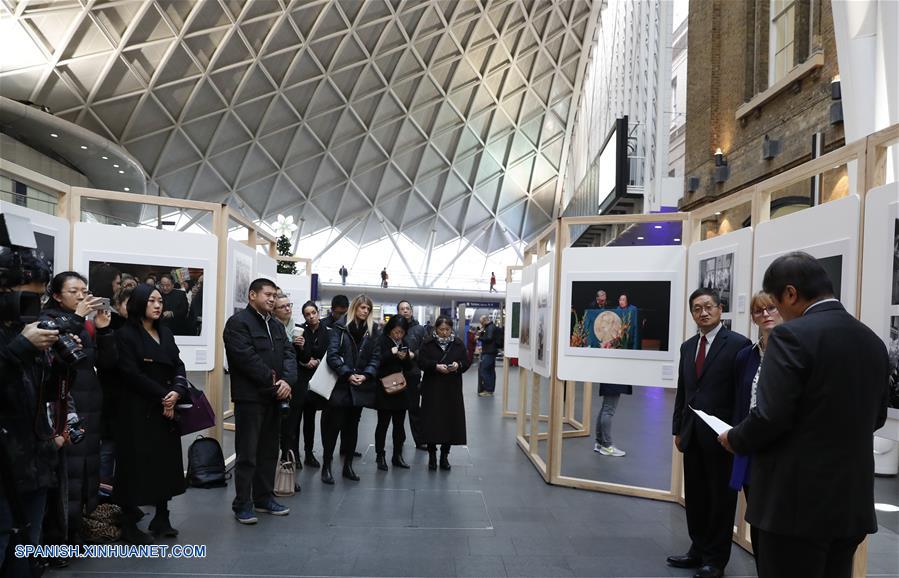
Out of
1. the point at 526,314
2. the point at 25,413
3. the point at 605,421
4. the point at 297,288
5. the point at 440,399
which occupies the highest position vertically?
the point at 297,288

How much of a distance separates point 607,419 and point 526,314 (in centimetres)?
190

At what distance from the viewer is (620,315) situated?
703 cm

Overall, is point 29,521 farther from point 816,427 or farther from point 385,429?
point 385,429

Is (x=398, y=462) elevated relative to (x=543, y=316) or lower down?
lower down

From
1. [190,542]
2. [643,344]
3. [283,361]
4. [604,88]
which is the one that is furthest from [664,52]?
[190,542]

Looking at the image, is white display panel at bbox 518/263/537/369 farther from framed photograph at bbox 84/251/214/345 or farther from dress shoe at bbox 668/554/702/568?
framed photograph at bbox 84/251/214/345

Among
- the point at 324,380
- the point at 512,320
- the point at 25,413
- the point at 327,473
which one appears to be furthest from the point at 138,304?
the point at 512,320

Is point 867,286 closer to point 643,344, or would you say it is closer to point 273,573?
point 643,344

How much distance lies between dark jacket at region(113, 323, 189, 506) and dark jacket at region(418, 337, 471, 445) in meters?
3.43

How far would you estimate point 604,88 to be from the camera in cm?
3406

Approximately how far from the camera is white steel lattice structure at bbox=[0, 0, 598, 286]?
88.9 ft

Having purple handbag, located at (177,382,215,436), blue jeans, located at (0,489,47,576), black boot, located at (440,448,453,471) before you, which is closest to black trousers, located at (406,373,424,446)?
black boot, located at (440,448,453,471)

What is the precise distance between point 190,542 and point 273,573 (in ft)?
3.35

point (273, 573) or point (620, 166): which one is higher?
point (620, 166)
